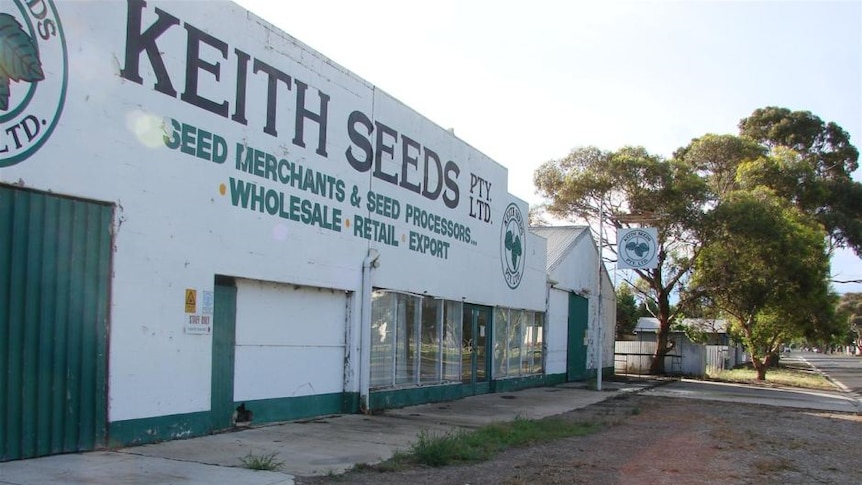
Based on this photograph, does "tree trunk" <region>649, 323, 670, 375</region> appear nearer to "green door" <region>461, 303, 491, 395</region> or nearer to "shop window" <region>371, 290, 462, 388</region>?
"green door" <region>461, 303, 491, 395</region>

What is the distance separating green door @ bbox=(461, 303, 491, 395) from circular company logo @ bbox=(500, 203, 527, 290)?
1.77m

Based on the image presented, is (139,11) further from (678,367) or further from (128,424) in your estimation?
(678,367)

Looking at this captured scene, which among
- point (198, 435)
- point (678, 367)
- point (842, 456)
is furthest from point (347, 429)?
point (678, 367)

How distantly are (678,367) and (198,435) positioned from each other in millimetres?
31666

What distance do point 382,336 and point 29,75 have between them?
9002 millimetres

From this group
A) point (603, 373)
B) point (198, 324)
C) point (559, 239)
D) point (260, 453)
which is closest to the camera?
point (260, 453)

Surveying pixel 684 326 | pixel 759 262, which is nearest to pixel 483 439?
pixel 759 262

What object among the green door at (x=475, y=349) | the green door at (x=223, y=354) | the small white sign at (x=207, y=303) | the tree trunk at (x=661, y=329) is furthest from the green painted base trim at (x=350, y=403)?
the tree trunk at (x=661, y=329)

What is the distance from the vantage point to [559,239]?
102ft

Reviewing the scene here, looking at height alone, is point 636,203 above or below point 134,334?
above

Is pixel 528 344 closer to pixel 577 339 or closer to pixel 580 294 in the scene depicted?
pixel 577 339

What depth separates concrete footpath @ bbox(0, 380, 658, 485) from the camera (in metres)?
7.88

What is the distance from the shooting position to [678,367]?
38.4 meters

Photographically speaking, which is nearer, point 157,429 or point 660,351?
point 157,429
